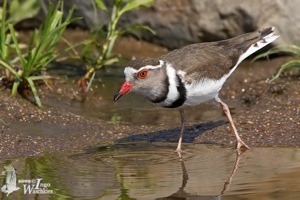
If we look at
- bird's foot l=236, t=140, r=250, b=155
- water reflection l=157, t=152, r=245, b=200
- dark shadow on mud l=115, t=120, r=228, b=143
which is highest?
dark shadow on mud l=115, t=120, r=228, b=143

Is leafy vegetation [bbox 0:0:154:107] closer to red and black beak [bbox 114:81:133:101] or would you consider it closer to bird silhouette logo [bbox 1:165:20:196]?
red and black beak [bbox 114:81:133:101]

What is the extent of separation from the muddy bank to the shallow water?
1.16 feet

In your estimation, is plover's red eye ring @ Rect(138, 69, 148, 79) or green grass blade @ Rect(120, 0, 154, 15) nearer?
plover's red eye ring @ Rect(138, 69, 148, 79)

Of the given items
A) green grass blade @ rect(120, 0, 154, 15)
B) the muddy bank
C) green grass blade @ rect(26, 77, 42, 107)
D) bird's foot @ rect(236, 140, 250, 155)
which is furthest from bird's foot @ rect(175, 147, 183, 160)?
green grass blade @ rect(120, 0, 154, 15)

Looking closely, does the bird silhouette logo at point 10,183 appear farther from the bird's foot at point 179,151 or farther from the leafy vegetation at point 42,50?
the leafy vegetation at point 42,50

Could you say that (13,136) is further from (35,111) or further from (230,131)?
(230,131)

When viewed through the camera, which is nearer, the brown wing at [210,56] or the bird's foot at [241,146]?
the bird's foot at [241,146]

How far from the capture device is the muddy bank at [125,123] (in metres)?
8.48

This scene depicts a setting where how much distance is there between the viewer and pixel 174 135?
8.98 m

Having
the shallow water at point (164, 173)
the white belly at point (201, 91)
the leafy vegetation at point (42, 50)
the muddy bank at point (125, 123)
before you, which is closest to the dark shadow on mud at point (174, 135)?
the muddy bank at point (125, 123)

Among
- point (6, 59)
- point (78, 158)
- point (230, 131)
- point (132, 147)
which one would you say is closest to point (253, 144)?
point (230, 131)

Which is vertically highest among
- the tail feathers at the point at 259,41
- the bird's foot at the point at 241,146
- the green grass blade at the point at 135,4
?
the green grass blade at the point at 135,4

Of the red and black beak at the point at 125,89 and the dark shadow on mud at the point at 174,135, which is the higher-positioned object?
the red and black beak at the point at 125,89

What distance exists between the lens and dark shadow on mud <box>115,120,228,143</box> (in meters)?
8.73
